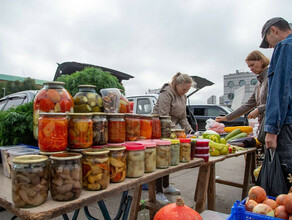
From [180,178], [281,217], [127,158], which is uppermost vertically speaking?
[127,158]

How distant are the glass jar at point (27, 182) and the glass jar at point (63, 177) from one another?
6 centimetres

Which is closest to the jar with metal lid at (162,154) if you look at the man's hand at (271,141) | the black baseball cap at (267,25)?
the man's hand at (271,141)

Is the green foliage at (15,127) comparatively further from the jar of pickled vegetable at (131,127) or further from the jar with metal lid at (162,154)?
the jar with metal lid at (162,154)

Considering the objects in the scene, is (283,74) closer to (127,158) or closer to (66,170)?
(127,158)

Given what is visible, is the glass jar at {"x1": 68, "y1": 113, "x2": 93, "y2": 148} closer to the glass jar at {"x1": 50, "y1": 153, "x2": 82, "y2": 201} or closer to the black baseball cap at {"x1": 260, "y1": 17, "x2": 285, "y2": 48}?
the glass jar at {"x1": 50, "y1": 153, "x2": 82, "y2": 201}

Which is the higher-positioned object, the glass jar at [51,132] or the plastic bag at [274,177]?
the glass jar at [51,132]

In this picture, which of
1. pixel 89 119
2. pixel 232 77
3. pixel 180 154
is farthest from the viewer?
pixel 232 77

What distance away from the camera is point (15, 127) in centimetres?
151

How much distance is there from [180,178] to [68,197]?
12.9 feet

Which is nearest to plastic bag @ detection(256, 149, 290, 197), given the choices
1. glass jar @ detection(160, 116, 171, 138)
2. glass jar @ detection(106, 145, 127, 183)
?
glass jar @ detection(160, 116, 171, 138)

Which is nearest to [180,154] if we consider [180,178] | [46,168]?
[46,168]

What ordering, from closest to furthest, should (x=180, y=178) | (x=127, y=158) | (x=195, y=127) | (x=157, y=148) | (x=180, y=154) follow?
(x=127, y=158) → (x=157, y=148) → (x=180, y=154) → (x=180, y=178) → (x=195, y=127)

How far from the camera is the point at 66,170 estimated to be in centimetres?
95

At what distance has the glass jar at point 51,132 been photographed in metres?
1.10
